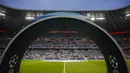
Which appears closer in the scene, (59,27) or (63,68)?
(59,27)

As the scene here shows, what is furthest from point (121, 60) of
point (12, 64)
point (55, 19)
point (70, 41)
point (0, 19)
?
point (70, 41)

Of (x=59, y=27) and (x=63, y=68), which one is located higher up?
(x=59, y=27)

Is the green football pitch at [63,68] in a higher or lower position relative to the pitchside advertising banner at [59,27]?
lower

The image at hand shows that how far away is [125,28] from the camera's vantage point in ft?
60.0

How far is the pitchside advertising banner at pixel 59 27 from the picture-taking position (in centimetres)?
218

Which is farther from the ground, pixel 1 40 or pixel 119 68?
pixel 1 40

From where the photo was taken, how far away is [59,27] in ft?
7.57

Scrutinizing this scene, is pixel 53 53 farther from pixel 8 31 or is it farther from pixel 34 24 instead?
pixel 34 24

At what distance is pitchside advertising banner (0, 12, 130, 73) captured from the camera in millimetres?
2180

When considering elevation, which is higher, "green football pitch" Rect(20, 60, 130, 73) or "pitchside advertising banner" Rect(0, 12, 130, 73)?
"pitchside advertising banner" Rect(0, 12, 130, 73)

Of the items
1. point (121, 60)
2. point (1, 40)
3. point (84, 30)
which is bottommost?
point (121, 60)

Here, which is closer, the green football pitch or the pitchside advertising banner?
the pitchside advertising banner

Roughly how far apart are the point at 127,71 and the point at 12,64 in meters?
1.84

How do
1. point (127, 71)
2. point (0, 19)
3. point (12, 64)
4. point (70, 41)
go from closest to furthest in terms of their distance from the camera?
point (127, 71) → point (12, 64) → point (0, 19) → point (70, 41)
